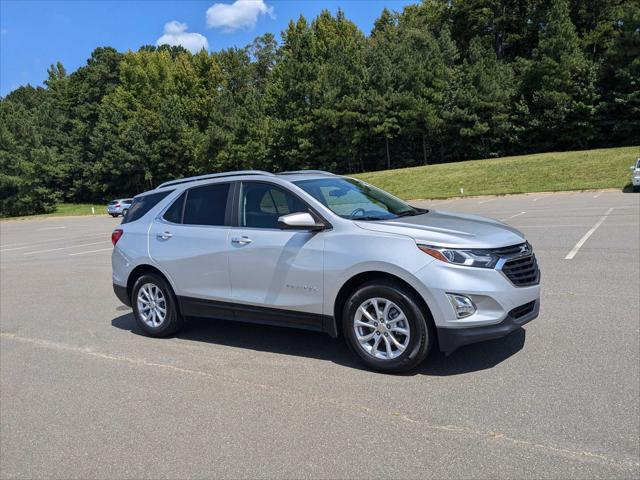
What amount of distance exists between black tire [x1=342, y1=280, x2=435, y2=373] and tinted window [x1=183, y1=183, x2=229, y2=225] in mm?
1816

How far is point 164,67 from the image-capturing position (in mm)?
74312

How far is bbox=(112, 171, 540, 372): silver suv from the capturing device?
13.9ft

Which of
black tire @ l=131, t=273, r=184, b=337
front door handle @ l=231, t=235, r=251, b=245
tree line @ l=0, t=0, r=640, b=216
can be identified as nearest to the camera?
front door handle @ l=231, t=235, r=251, b=245

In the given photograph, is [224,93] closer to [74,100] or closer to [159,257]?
[74,100]

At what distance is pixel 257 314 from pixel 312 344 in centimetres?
74

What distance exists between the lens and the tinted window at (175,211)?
5.99m

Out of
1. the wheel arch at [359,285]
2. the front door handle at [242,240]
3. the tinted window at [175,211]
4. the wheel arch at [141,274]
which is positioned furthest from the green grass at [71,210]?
the wheel arch at [359,285]

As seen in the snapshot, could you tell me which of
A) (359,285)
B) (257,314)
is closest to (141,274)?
(257,314)

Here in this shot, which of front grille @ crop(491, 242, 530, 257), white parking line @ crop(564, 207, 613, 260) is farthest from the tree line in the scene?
front grille @ crop(491, 242, 530, 257)

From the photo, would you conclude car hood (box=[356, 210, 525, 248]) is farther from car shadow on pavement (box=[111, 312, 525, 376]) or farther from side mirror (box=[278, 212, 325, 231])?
car shadow on pavement (box=[111, 312, 525, 376])

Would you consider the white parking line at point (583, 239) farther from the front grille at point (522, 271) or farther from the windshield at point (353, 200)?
the front grille at point (522, 271)

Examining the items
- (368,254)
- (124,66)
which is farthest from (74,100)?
(368,254)

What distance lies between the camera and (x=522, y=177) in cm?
3394

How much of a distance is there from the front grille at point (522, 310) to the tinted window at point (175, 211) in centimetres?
364
